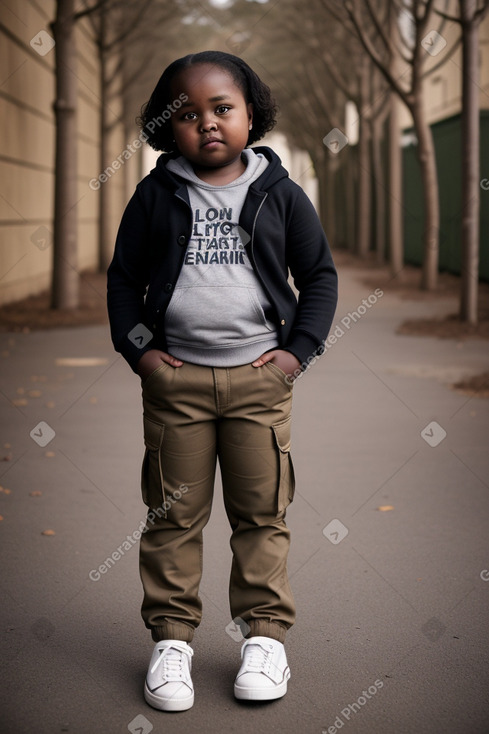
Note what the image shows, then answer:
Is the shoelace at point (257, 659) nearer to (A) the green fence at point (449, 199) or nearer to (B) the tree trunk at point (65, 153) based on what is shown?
(B) the tree trunk at point (65, 153)

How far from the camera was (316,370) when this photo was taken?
9.10 meters

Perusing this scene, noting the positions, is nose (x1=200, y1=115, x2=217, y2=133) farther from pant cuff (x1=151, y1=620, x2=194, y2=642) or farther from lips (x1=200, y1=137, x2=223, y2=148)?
pant cuff (x1=151, y1=620, x2=194, y2=642)

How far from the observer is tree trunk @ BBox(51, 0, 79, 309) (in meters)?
13.2

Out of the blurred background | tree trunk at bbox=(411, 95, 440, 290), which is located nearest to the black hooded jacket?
the blurred background

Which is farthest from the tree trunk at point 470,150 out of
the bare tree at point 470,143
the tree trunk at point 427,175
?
the tree trunk at point 427,175

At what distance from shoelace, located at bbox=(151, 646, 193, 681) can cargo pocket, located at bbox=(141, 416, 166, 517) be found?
0.43 m

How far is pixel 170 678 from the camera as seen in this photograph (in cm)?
296

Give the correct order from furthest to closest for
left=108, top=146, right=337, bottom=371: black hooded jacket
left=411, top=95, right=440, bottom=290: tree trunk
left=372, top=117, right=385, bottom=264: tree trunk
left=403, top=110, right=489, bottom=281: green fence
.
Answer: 1. left=372, top=117, right=385, bottom=264: tree trunk
2. left=403, top=110, right=489, bottom=281: green fence
3. left=411, top=95, right=440, bottom=290: tree trunk
4. left=108, top=146, right=337, bottom=371: black hooded jacket

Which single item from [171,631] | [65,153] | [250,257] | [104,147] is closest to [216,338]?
[250,257]

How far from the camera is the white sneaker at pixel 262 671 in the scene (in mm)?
2967

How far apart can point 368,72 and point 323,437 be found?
767 inches

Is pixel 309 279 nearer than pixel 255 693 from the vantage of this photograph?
No

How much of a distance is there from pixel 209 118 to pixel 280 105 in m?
13.2

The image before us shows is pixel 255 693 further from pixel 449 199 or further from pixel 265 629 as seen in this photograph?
pixel 449 199
